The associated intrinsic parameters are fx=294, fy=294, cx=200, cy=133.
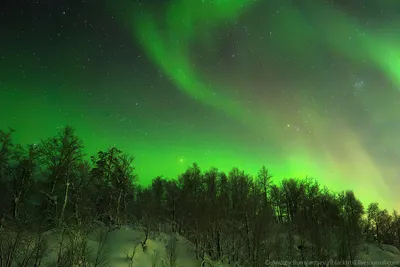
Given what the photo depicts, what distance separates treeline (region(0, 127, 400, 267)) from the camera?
38875 millimetres

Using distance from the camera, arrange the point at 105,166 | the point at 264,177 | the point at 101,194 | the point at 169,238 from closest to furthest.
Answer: the point at 169,238
the point at 105,166
the point at 101,194
the point at 264,177

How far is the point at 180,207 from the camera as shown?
53.4 meters

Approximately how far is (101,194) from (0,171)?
20.0 m

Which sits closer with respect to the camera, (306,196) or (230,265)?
(230,265)

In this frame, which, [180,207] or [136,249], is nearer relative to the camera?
[136,249]

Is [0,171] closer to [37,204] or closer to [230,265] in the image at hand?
[37,204]

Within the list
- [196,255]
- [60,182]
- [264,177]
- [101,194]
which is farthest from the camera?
[264,177]

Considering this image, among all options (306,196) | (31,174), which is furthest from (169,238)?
(306,196)

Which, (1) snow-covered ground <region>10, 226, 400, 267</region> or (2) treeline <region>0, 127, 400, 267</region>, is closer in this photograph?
(1) snow-covered ground <region>10, 226, 400, 267</region>

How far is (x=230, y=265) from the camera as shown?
136ft

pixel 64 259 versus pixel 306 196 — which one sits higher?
pixel 306 196

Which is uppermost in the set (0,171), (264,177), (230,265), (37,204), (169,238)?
(264,177)

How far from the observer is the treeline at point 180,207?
38.9 m

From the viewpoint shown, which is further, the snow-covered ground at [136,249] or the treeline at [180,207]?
the treeline at [180,207]
